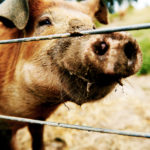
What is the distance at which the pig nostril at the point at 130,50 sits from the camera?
1.02 meters

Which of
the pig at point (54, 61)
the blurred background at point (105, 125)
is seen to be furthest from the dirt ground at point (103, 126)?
the pig at point (54, 61)

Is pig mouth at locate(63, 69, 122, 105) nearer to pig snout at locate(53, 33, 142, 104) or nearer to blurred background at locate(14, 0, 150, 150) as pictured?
pig snout at locate(53, 33, 142, 104)

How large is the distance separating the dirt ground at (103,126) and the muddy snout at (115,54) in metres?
1.21

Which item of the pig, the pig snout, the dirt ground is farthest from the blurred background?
the pig snout

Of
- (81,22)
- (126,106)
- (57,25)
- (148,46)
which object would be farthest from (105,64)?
(148,46)

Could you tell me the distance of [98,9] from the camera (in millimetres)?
2463

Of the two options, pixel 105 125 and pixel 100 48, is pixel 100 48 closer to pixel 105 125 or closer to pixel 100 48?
pixel 100 48

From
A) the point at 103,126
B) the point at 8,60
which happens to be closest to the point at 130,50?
the point at 8,60

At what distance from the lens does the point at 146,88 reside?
4758mm

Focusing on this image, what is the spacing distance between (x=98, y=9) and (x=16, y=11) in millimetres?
1257

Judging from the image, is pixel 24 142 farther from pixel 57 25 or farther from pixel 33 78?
pixel 57 25

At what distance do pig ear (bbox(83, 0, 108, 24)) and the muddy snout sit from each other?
1327 mm

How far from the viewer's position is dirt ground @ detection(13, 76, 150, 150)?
269 centimetres

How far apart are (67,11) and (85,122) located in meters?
2.05
